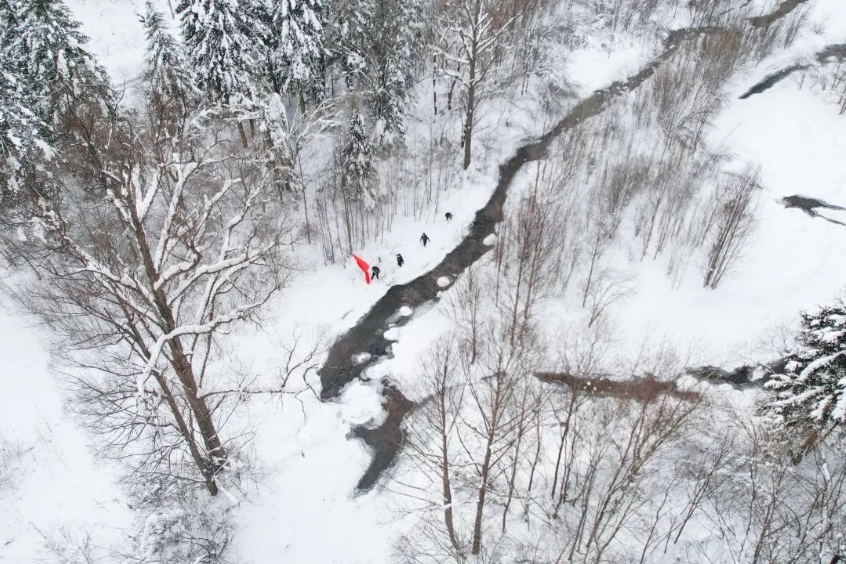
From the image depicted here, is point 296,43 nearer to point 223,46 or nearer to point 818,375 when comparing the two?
point 223,46

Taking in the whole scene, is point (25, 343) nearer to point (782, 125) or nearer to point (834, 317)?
point (834, 317)

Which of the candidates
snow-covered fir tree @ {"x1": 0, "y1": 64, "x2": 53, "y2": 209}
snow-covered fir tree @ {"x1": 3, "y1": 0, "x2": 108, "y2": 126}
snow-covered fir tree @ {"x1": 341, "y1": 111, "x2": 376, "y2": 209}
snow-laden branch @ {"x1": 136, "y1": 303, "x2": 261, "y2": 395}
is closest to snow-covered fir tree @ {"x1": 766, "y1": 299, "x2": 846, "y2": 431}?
snow-laden branch @ {"x1": 136, "y1": 303, "x2": 261, "y2": 395}

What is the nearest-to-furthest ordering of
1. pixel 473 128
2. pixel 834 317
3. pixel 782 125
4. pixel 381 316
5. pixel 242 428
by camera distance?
pixel 834 317 < pixel 242 428 < pixel 381 316 < pixel 782 125 < pixel 473 128

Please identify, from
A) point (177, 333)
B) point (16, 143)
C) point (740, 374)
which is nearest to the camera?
point (177, 333)

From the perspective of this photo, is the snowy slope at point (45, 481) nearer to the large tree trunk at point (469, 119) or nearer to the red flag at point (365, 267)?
the red flag at point (365, 267)

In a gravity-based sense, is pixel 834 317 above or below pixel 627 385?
above

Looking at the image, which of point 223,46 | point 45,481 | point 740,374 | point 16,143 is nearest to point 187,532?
point 45,481

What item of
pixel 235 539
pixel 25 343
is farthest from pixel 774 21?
pixel 25 343
